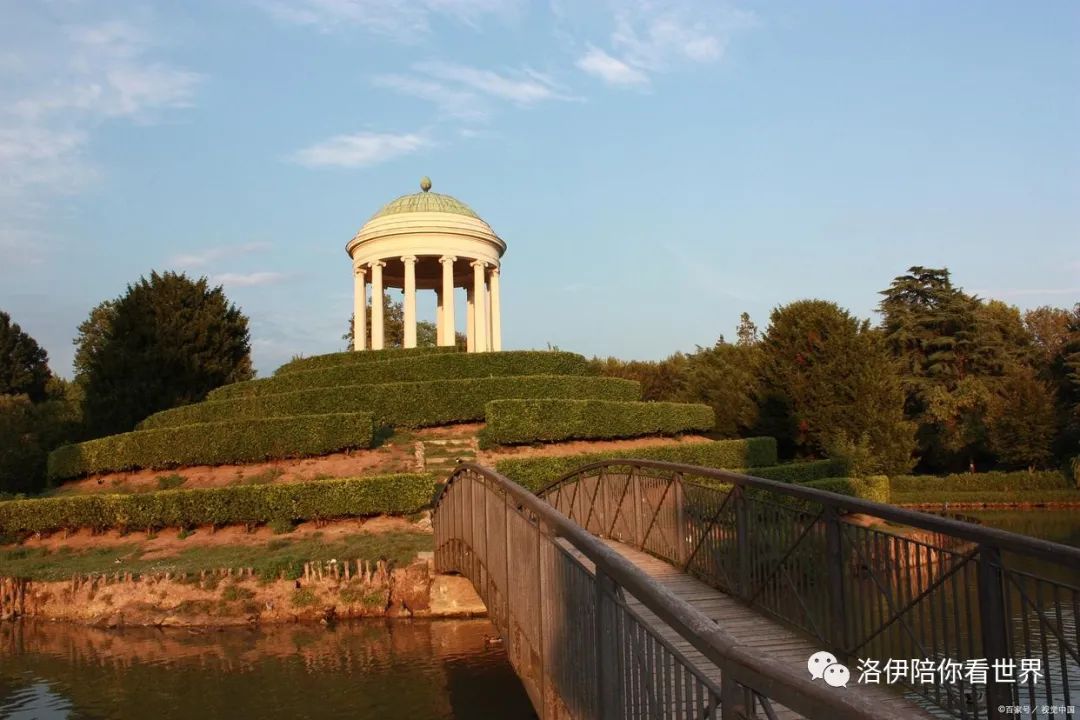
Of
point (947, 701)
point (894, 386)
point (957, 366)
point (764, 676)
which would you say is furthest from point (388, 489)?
point (957, 366)

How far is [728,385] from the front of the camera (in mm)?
43812

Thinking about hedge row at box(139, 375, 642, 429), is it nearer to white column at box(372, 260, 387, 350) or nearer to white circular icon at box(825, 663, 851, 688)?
white column at box(372, 260, 387, 350)

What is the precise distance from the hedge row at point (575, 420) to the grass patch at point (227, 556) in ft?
23.7

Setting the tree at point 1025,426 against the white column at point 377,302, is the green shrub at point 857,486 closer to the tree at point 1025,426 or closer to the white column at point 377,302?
the tree at point 1025,426

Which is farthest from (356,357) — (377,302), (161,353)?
(161,353)

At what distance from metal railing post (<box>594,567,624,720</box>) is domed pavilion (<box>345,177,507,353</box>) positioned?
32.2 meters

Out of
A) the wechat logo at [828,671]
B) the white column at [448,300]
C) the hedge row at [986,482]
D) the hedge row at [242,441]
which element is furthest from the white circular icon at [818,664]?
the hedge row at [986,482]

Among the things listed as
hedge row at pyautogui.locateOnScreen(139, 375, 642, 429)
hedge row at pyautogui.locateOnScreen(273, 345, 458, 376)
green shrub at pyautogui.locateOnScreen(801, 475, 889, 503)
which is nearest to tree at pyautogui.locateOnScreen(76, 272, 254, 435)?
hedge row at pyautogui.locateOnScreen(273, 345, 458, 376)

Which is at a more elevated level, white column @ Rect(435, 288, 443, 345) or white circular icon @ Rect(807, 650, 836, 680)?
white column @ Rect(435, 288, 443, 345)

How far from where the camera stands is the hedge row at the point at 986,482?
37.8 m

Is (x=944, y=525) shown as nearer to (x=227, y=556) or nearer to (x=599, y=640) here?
(x=599, y=640)

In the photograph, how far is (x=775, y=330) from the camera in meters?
36.8

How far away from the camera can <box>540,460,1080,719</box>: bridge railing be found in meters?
4.74

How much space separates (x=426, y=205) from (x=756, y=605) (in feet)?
113
